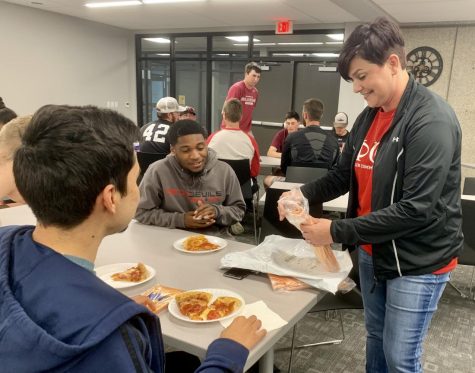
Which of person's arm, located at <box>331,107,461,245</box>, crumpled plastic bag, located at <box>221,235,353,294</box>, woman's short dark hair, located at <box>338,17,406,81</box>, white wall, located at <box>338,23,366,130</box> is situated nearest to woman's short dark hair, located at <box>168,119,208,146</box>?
crumpled plastic bag, located at <box>221,235,353,294</box>

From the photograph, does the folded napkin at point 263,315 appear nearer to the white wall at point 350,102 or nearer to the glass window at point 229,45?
the white wall at point 350,102

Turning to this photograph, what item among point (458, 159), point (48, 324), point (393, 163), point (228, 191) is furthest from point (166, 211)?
point (48, 324)

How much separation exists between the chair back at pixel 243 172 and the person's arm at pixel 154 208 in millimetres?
1396

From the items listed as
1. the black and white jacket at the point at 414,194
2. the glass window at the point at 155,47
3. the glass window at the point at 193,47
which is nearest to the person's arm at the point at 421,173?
the black and white jacket at the point at 414,194

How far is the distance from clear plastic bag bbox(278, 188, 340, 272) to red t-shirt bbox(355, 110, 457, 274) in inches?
5.8

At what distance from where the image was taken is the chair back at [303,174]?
342 cm

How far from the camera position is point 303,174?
3.45 metres

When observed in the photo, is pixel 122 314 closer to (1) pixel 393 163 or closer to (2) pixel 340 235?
(2) pixel 340 235

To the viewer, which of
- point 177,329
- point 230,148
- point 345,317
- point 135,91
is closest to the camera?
point 177,329

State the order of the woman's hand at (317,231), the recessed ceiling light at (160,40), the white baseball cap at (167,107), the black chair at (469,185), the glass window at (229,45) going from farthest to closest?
the recessed ceiling light at (160,40)
the glass window at (229,45)
the white baseball cap at (167,107)
the black chair at (469,185)
the woman's hand at (317,231)

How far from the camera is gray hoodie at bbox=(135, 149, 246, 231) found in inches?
86.2

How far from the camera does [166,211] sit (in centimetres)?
226

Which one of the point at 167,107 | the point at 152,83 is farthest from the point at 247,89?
the point at 152,83

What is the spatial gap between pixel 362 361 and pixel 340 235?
1.28 metres
